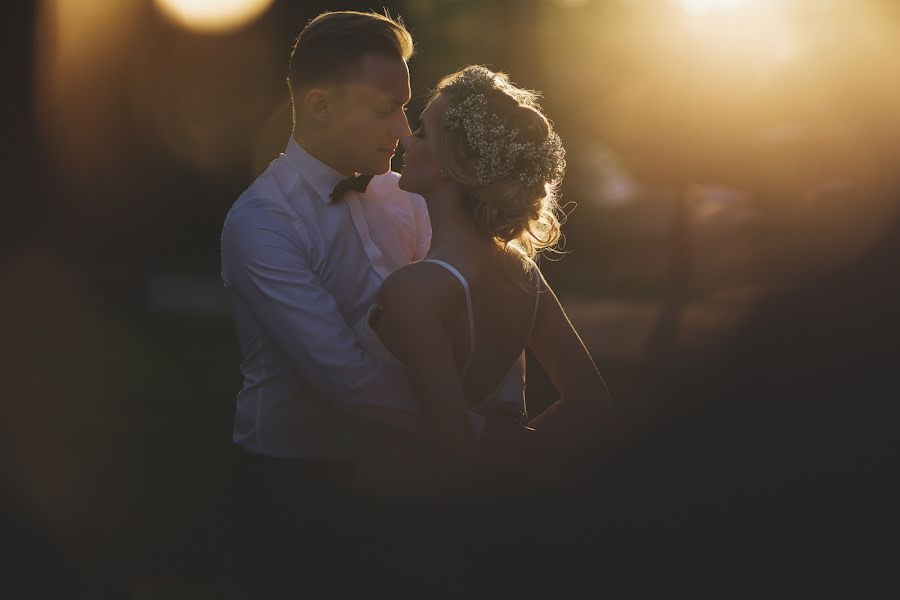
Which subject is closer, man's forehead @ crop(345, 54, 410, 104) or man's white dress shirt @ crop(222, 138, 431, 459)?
man's white dress shirt @ crop(222, 138, 431, 459)

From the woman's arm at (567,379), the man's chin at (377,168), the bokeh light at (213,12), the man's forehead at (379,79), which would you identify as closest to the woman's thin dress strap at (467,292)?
the woman's arm at (567,379)

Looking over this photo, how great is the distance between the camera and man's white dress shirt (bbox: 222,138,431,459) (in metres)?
3.63

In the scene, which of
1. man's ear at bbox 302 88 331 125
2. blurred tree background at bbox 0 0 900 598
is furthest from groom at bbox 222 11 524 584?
blurred tree background at bbox 0 0 900 598

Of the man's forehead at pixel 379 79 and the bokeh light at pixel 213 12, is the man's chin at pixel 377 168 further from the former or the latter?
the bokeh light at pixel 213 12

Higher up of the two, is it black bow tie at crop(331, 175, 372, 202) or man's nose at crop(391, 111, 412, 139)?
man's nose at crop(391, 111, 412, 139)

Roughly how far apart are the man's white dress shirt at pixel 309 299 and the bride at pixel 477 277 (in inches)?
5.5

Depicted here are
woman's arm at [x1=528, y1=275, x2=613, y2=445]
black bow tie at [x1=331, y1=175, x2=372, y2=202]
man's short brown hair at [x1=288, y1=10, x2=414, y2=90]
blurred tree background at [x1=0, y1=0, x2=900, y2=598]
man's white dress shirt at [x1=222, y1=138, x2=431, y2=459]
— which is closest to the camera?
man's white dress shirt at [x1=222, y1=138, x2=431, y2=459]

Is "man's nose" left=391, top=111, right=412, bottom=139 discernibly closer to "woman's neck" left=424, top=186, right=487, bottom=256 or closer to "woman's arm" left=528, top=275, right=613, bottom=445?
"woman's neck" left=424, top=186, right=487, bottom=256

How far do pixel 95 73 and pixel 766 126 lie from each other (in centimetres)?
1453

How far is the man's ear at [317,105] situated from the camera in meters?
4.15

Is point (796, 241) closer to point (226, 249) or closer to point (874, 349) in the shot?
point (874, 349)

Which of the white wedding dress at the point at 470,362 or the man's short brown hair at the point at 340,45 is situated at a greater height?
the man's short brown hair at the point at 340,45

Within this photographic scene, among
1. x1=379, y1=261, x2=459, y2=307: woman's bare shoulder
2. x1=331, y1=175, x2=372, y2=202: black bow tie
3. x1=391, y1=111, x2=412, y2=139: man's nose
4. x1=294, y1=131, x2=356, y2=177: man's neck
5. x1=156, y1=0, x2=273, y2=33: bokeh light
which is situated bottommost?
x1=379, y1=261, x2=459, y2=307: woman's bare shoulder

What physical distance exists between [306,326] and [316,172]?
2.16ft
